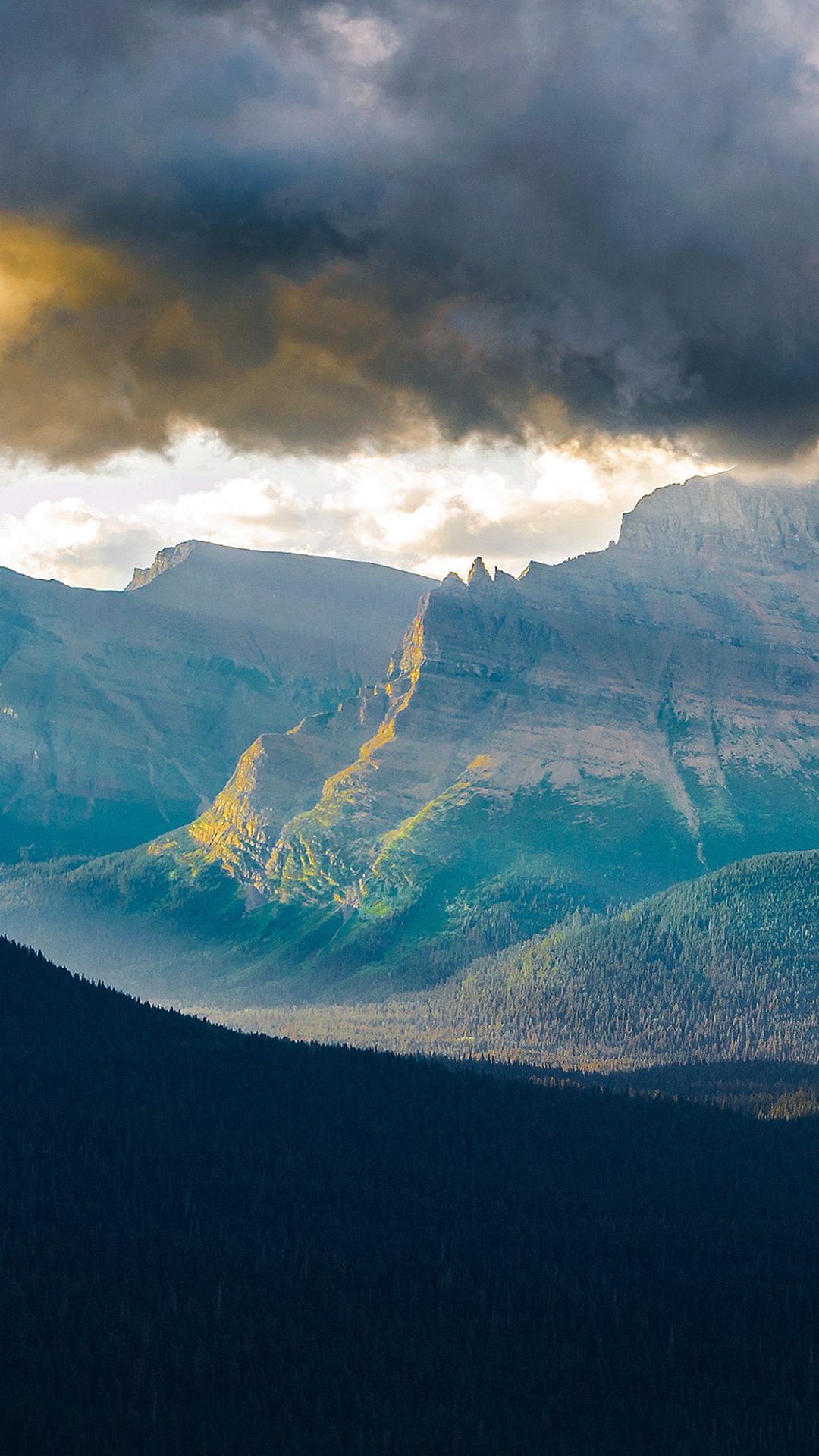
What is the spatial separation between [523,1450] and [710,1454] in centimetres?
1922

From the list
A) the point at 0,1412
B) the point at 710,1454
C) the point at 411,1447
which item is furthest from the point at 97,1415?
the point at 710,1454

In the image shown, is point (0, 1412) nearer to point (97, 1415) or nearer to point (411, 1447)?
point (97, 1415)

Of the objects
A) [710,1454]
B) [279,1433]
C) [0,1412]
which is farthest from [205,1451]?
[710,1454]

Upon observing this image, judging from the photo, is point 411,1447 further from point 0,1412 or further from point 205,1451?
point 0,1412

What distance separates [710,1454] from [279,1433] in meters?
44.2

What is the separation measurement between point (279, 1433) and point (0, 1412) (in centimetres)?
2823

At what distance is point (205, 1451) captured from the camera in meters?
195

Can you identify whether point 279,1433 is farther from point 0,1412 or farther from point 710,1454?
point 710,1454

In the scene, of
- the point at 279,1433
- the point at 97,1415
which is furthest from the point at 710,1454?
the point at 97,1415

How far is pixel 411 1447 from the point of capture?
199125mm

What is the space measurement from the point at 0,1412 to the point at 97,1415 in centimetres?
970

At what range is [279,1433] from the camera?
19962cm

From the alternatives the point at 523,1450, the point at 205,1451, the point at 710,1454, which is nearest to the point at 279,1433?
the point at 205,1451

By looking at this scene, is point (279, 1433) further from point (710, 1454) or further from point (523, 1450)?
point (710, 1454)
